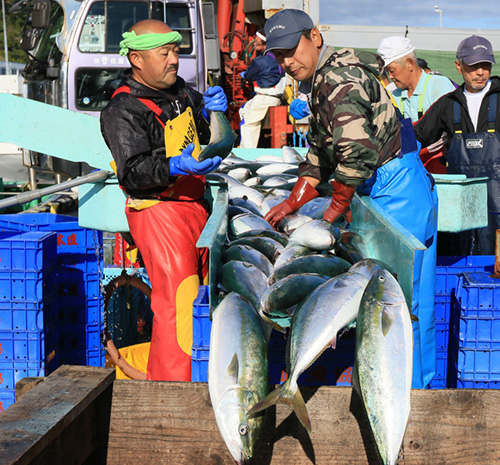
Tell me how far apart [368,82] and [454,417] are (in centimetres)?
190

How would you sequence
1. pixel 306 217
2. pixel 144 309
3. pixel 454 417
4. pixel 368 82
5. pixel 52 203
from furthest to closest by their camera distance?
pixel 52 203, pixel 144 309, pixel 306 217, pixel 368 82, pixel 454 417

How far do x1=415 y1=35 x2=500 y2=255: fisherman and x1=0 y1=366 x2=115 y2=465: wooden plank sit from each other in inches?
167

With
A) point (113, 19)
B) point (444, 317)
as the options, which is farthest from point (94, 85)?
point (444, 317)

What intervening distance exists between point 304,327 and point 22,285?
Result: 2.37 meters

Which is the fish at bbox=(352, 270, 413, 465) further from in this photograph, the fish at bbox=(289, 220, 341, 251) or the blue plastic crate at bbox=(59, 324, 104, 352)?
the blue plastic crate at bbox=(59, 324, 104, 352)

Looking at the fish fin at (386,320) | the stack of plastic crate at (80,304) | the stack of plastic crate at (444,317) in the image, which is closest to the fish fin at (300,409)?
the fish fin at (386,320)

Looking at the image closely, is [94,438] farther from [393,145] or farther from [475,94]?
[475,94]

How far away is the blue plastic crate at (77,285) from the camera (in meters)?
4.63

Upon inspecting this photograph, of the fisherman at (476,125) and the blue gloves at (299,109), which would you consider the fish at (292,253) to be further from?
the blue gloves at (299,109)

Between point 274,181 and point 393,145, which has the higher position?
point 393,145

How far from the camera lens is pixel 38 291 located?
403 centimetres

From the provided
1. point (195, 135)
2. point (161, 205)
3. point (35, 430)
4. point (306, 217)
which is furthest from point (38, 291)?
Result: point (35, 430)

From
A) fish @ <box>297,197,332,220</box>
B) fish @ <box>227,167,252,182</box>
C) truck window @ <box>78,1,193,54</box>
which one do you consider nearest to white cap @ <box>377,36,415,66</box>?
fish @ <box>227,167,252,182</box>

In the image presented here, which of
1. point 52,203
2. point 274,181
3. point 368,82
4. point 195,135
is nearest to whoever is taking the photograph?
point 368,82
